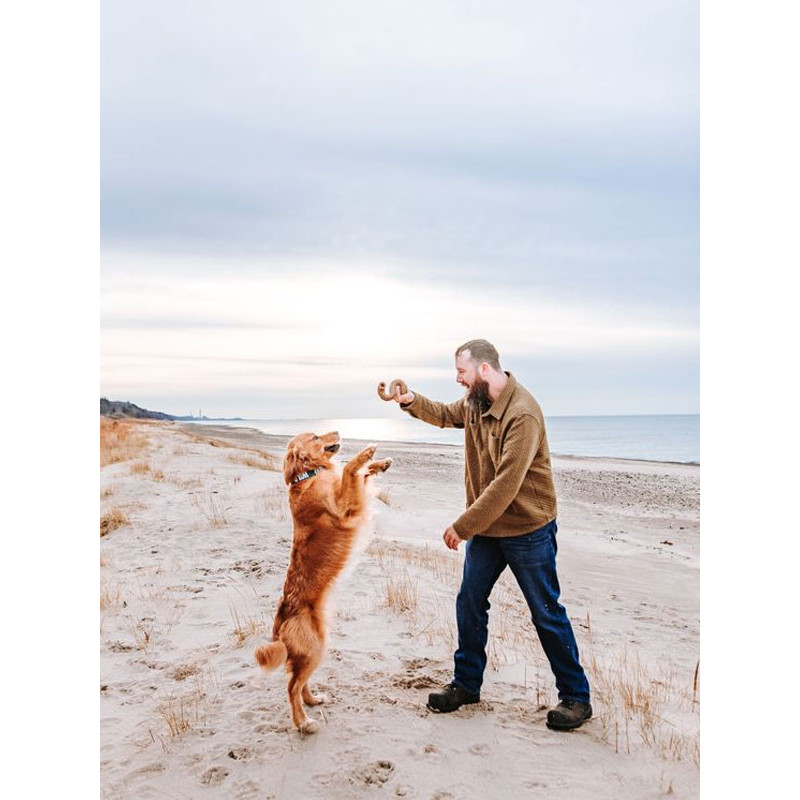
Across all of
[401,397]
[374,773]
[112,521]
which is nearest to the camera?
[374,773]

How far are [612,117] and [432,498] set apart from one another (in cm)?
377

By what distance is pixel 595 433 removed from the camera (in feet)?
65.3

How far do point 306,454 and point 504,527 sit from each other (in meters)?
0.92

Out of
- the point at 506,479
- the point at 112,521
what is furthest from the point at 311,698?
the point at 112,521

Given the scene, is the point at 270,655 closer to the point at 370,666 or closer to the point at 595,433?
the point at 370,666

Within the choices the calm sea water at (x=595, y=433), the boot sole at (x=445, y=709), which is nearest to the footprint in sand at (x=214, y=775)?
the boot sole at (x=445, y=709)

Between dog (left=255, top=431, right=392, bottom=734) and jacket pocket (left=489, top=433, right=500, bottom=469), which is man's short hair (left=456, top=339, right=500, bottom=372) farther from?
dog (left=255, top=431, right=392, bottom=734)

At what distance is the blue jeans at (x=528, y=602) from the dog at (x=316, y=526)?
56cm

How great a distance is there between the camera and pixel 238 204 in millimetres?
4863

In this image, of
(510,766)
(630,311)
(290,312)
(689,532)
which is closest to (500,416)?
(510,766)

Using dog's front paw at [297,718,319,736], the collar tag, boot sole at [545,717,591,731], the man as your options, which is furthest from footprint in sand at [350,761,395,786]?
the collar tag

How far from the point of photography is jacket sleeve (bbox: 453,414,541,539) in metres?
3.28

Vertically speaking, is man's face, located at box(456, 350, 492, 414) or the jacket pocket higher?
man's face, located at box(456, 350, 492, 414)
